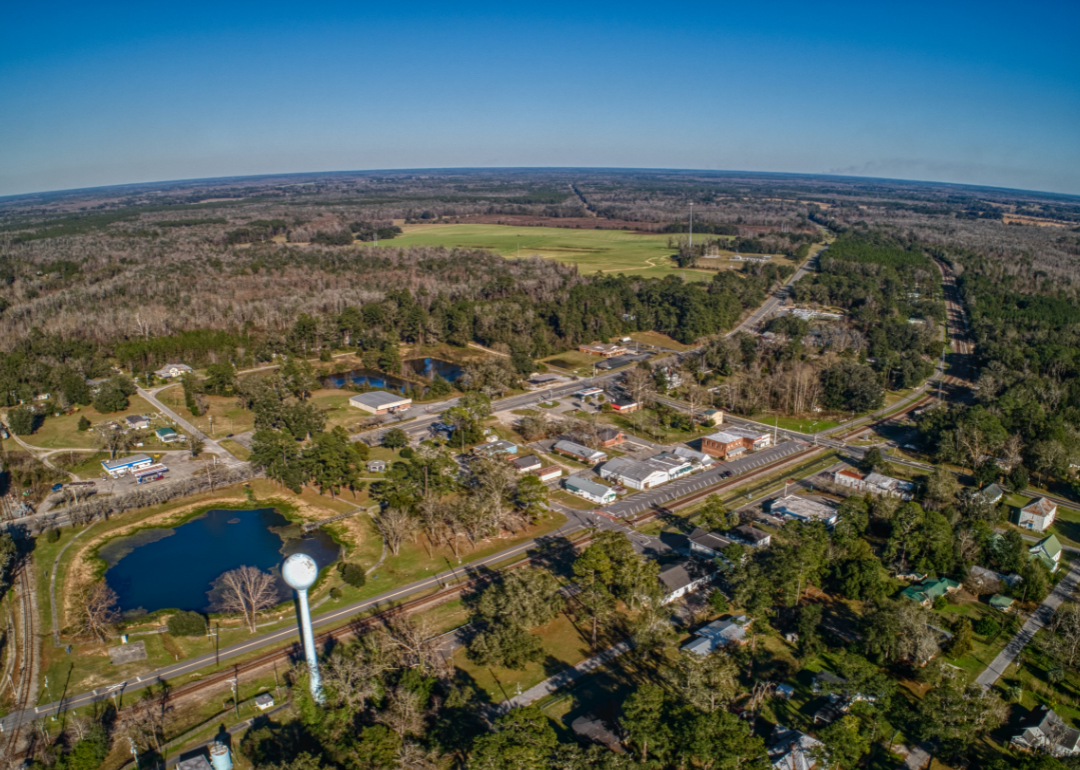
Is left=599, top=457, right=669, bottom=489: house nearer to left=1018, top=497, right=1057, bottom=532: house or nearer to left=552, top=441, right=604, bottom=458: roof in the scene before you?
left=552, top=441, right=604, bottom=458: roof

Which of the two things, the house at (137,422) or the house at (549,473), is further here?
the house at (137,422)

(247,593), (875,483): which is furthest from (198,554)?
(875,483)

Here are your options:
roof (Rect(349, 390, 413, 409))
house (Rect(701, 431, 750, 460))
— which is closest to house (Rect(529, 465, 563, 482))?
house (Rect(701, 431, 750, 460))

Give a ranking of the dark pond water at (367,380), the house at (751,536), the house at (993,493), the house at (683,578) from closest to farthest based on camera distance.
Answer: the house at (683,578)
the house at (751,536)
the house at (993,493)
the dark pond water at (367,380)

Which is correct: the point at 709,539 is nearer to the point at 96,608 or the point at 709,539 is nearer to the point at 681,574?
the point at 681,574

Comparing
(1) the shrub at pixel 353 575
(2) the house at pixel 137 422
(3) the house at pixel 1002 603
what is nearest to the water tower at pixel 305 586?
(1) the shrub at pixel 353 575

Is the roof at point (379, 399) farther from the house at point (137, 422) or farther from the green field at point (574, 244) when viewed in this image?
the green field at point (574, 244)
